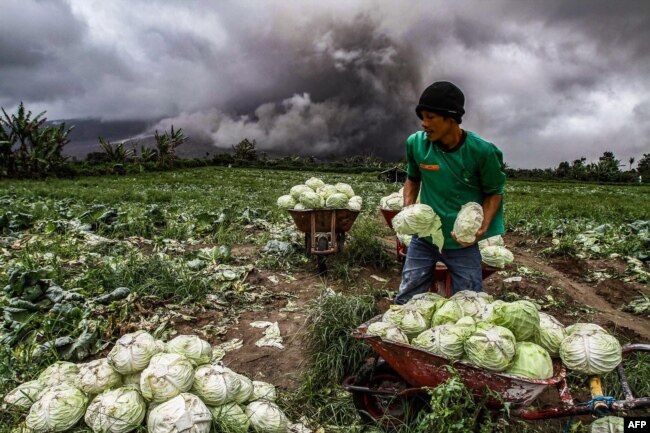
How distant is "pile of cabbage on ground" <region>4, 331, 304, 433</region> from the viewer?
2.56m

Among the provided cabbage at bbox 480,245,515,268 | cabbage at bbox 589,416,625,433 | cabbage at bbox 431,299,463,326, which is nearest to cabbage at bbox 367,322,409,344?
cabbage at bbox 431,299,463,326

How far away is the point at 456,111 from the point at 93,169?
35443 millimetres

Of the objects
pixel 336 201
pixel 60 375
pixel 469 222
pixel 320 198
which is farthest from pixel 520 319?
pixel 320 198

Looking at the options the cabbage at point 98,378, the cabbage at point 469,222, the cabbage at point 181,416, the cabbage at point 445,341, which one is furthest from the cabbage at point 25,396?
the cabbage at point 469,222

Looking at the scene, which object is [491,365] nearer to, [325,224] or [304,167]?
[325,224]

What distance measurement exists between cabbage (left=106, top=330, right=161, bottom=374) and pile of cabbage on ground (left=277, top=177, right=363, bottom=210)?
3.74 meters

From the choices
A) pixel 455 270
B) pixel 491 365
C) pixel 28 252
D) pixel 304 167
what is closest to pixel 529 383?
pixel 491 365

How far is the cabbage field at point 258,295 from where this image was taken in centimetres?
364

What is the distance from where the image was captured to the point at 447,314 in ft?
9.77

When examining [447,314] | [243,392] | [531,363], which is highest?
[447,314]

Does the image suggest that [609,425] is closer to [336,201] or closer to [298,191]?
[336,201]

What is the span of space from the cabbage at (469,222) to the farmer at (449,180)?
64 millimetres

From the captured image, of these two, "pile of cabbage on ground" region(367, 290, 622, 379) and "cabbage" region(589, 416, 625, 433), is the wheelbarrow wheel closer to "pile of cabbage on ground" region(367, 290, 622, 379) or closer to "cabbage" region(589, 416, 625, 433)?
"pile of cabbage on ground" region(367, 290, 622, 379)

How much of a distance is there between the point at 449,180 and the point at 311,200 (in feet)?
9.62
